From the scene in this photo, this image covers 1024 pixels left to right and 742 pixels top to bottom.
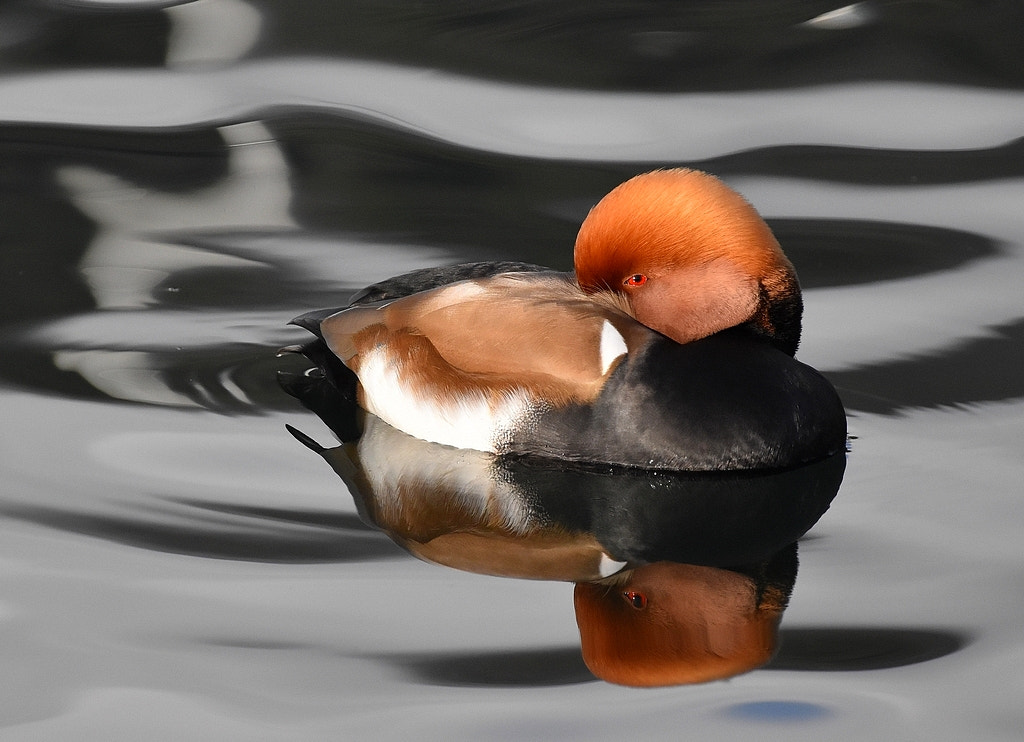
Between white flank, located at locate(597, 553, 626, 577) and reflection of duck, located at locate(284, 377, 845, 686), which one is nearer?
reflection of duck, located at locate(284, 377, 845, 686)

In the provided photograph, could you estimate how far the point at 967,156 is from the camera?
7500mm

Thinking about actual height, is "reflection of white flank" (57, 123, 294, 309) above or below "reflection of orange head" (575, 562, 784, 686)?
above

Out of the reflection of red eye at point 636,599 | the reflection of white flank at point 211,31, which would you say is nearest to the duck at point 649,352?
the reflection of red eye at point 636,599

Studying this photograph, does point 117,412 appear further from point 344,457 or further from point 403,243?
point 403,243

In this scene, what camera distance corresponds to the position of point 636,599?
4.18 metres

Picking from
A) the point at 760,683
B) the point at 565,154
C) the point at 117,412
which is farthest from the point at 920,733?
the point at 565,154

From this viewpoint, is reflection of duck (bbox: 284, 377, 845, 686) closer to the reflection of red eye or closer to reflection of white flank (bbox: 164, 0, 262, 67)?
the reflection of red eye

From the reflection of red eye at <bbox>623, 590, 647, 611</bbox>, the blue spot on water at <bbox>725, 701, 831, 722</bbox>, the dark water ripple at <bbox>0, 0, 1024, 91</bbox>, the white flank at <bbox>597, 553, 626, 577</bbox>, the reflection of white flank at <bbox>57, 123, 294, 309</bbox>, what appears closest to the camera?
the blue spot on water at <bbox>725, 701, 831, 722</bbox>

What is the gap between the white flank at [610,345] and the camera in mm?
4824

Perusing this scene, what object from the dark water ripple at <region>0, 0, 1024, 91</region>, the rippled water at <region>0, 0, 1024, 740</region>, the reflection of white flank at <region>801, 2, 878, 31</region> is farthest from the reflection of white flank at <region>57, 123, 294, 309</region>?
the reflection of white flank at <region>801, 2, 878, 31</region>

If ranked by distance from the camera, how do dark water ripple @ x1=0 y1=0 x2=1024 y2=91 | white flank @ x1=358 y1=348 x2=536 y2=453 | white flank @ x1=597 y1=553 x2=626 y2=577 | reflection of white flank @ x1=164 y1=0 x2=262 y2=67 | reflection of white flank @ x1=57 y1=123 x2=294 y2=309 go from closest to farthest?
white flank @ x1=597 y1=553 x2=626 y2=577
white flank @ x1=358 y1=348 x2=536 y2=453
reflection of white flank @ x1=57 y1=123 x2=294 y2=309
dark water ripple @ x1=0 y1=0 x2=1024 y2=91
reflection of white flank @ x1=164 y1=0 x2=262 y2=67

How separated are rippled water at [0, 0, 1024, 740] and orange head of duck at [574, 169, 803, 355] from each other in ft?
2.27

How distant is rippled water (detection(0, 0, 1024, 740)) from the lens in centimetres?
380

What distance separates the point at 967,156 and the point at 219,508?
447cm
